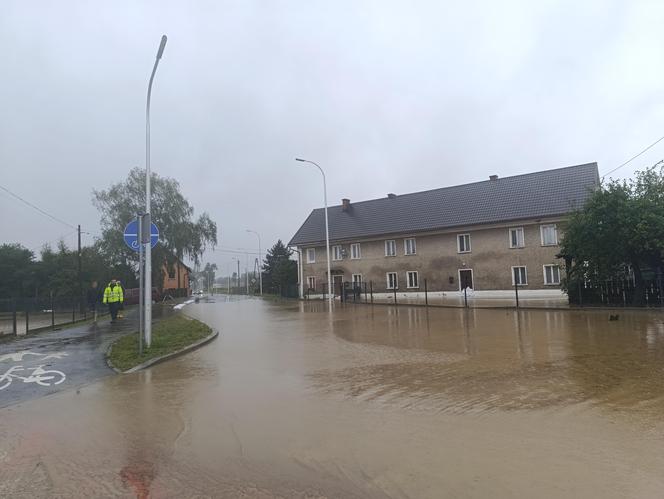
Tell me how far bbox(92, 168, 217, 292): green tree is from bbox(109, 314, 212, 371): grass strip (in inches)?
1428

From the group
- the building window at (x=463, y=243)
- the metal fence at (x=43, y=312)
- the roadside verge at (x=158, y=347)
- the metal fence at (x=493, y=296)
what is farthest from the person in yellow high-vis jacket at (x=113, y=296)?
the building window at (x=463, y=243)

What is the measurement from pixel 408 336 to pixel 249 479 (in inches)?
361

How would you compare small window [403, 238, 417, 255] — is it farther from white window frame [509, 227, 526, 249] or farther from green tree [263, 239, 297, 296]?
green tree [263, 239, 297, 296]

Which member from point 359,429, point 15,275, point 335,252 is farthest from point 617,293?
point 15,275

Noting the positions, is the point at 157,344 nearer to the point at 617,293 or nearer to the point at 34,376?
the point at 34,376

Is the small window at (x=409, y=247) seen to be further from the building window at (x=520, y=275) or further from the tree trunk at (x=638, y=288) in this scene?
the tree trunk at (x=638, y=288)

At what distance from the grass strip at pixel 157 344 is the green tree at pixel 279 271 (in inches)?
1390

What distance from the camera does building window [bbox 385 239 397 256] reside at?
139ft

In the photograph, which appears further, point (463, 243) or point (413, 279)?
point (413, 279)

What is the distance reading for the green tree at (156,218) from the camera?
1927 inches

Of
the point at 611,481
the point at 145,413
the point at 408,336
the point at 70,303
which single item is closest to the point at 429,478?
the point at 611,481

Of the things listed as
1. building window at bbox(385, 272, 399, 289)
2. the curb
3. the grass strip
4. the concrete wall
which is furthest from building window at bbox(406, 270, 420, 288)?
the curb

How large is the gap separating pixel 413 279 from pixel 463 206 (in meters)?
7.09

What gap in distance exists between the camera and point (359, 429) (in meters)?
5.20
